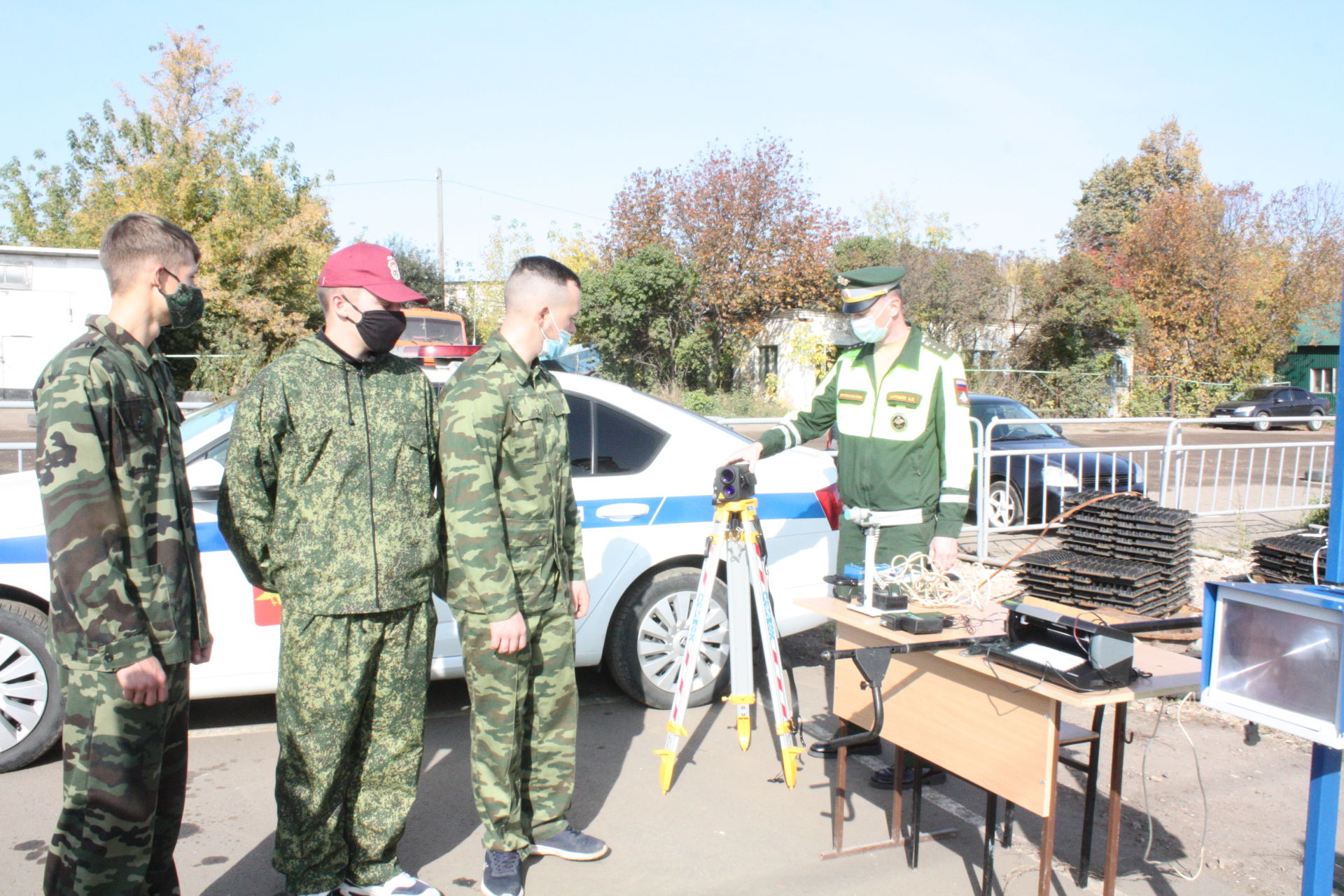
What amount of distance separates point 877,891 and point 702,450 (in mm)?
2300

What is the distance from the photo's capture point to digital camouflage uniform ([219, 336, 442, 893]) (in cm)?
274

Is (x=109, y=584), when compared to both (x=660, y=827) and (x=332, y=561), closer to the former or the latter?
(x=332, y=561)

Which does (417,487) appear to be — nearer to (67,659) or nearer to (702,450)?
(67,659)

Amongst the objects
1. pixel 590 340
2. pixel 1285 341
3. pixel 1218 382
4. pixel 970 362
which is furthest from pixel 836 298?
pixel 1285 341

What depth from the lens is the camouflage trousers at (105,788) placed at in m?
2.28

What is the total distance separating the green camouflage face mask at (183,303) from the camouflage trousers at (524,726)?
1231 mm

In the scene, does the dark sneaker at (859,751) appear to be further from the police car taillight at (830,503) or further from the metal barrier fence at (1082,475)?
the metal barrier fence at (1082,475)

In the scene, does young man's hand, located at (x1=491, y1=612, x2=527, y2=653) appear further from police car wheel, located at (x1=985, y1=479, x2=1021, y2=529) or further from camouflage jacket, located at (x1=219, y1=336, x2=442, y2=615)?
police car wheel, located at (x1=985, y1=479, x2=1021, y2=529)

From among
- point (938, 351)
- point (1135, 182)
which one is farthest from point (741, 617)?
point (1135, 182)

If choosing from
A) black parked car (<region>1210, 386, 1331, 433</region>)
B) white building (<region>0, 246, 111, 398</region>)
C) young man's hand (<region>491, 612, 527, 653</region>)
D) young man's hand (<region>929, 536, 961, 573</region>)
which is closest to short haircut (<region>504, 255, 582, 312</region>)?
young man's hand (<region>491, 612, 527, 653</region>)

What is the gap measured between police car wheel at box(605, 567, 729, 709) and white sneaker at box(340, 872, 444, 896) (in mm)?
1828

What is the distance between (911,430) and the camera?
3.95 meters

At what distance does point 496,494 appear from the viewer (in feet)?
9.82

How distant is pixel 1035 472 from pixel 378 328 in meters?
8.41
